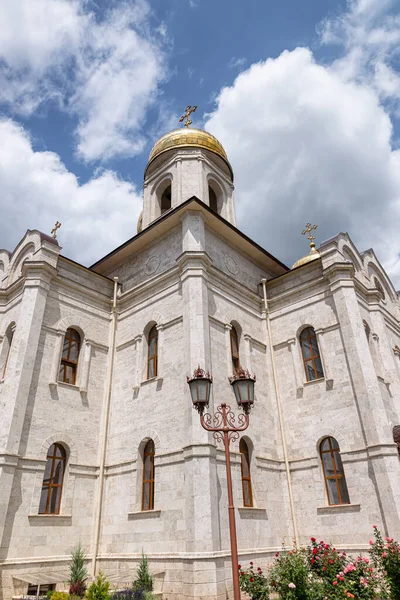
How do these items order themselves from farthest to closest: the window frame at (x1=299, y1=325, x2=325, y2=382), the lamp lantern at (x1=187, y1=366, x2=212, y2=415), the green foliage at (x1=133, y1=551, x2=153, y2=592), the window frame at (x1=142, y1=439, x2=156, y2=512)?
the window frame at (x1=299, y1=325, x2=325, y2=382) < the window frame at (x1=142, y1=439, x2=156, y2=512) < the green foliage at (x1=133, y1=551, x2=153, y2=592) < the lamp lantern at (x1=187, y1=366, x2=212, y2=415)

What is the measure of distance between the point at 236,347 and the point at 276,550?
6.40 metres

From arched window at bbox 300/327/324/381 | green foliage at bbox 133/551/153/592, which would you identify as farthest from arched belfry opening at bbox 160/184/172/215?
green foliage at bbox 133/551/153/592

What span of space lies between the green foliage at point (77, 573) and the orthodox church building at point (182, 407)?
0.28 metres

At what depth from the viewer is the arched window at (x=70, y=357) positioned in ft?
49.3

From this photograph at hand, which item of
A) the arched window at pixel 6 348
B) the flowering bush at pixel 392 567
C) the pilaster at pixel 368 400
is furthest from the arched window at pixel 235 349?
the arched window at pixel 6 348

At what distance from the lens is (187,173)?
1986 cm

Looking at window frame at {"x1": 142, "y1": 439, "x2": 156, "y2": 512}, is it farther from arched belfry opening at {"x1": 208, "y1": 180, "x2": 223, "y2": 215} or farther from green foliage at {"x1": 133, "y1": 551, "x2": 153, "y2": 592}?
arched belfry opening at {"x1": 208, "y1": 180, "x2": 223, "y2": 215}

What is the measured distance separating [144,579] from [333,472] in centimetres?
635

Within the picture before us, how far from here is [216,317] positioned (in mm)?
14672

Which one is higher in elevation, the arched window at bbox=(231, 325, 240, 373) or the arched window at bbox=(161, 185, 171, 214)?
the arched window at bbox=(161, 185, 171, 214)

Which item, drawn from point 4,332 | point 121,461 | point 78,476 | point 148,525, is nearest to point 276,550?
point 148,525

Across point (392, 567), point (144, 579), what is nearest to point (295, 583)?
point (392, 567)

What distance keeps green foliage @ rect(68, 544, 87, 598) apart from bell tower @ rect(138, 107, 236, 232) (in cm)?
1339

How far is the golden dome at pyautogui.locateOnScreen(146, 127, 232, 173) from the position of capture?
20.9 m
